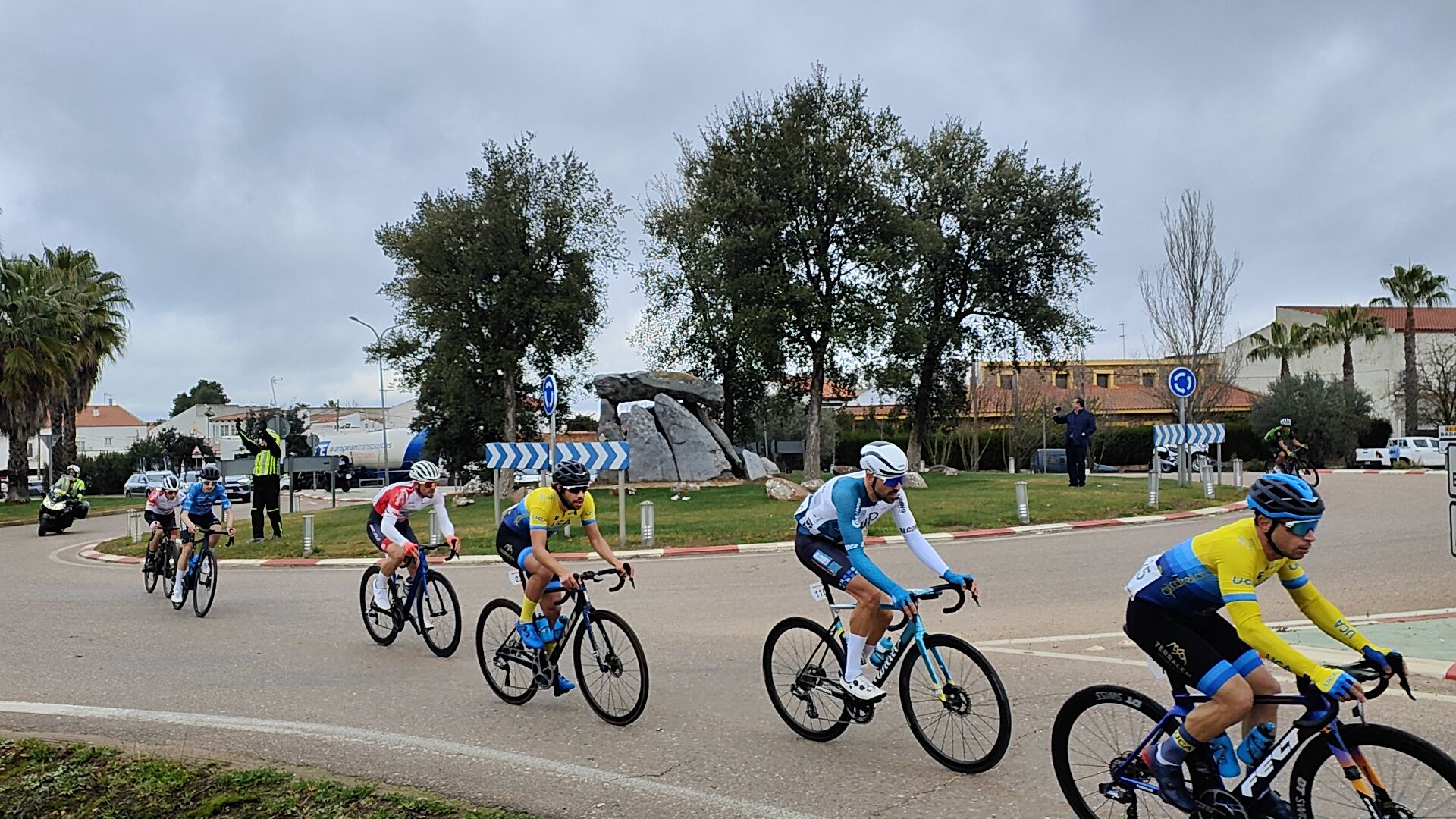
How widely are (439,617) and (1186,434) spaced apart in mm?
18593

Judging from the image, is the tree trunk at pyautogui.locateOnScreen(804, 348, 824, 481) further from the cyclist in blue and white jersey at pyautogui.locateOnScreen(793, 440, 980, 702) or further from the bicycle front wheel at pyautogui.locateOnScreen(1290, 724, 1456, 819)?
the bicycle front wheel at pyautogui.locateOnScreen(1290, 724, 1456, 819)

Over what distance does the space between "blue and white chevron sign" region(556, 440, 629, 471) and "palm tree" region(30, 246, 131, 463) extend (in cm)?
3059

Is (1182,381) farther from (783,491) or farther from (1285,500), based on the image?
(1285,500)

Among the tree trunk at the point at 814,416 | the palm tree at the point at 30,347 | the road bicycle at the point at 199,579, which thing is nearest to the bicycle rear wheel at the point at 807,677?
the road bicycle at the point at 199,579

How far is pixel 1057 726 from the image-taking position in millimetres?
4598

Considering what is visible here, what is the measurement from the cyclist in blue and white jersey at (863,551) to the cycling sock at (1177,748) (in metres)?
1.52

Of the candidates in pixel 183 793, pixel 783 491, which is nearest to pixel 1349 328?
pixel 783 491

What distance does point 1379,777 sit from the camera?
11.6ft

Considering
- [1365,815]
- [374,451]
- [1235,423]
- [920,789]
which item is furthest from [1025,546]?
[374,451]

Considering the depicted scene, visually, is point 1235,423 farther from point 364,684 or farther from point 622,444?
point 364,684

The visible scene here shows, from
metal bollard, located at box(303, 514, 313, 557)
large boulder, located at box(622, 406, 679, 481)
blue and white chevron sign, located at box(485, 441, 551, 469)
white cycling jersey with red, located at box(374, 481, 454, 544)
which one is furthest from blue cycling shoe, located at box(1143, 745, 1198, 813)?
large boulder, located at box(622, 406, 679, 481)

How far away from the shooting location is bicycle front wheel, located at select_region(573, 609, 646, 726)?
255 inches

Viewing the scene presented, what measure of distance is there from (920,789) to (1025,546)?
1079 cm

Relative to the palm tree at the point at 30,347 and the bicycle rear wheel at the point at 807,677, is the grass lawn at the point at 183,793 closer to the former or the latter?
the bicycle rear wheel at the point at 807,677
